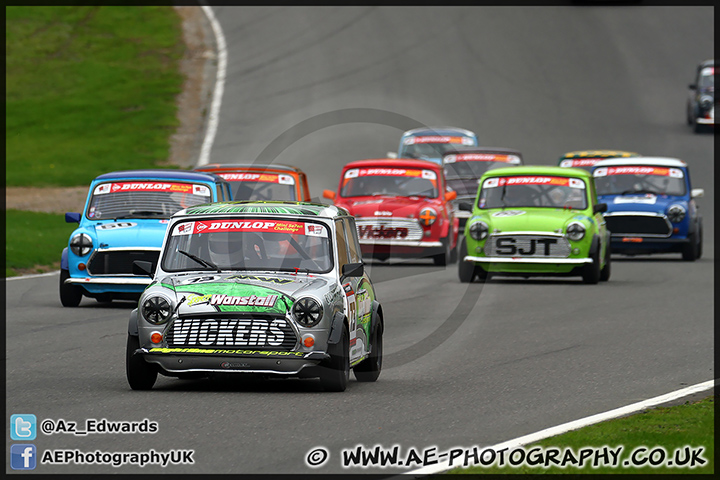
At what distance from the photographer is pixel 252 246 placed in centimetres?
1061

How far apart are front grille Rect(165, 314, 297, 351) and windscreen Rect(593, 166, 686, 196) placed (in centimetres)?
1582

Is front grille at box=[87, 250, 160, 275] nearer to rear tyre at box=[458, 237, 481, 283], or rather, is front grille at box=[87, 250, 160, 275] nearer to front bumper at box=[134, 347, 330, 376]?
rear tyre at box=[458, 237, 481, 283]

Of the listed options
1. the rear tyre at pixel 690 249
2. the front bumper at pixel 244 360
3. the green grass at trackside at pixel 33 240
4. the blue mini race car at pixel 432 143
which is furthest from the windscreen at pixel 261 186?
the blue mini race car at pixel 432 143

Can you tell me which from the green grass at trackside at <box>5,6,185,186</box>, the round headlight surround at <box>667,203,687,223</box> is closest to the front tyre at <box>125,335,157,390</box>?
the round headlight surround at <box>667,203,687,223</box>

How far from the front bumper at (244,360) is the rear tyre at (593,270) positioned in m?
10.8

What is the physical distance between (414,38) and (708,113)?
14.4 m

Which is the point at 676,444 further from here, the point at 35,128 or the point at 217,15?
the point at 217,15

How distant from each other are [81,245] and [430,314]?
14.3ft

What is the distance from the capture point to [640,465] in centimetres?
746

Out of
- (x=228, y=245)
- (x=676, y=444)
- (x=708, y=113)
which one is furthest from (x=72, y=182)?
(x=676, y=444)

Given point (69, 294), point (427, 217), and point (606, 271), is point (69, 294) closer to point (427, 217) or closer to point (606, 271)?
point (427, 217)

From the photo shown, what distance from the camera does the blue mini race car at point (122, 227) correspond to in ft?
52.1

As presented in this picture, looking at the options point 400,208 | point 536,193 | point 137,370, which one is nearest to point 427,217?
point 400,208

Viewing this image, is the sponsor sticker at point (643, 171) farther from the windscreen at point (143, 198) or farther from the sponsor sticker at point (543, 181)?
the windscreen at point (143, 198)
